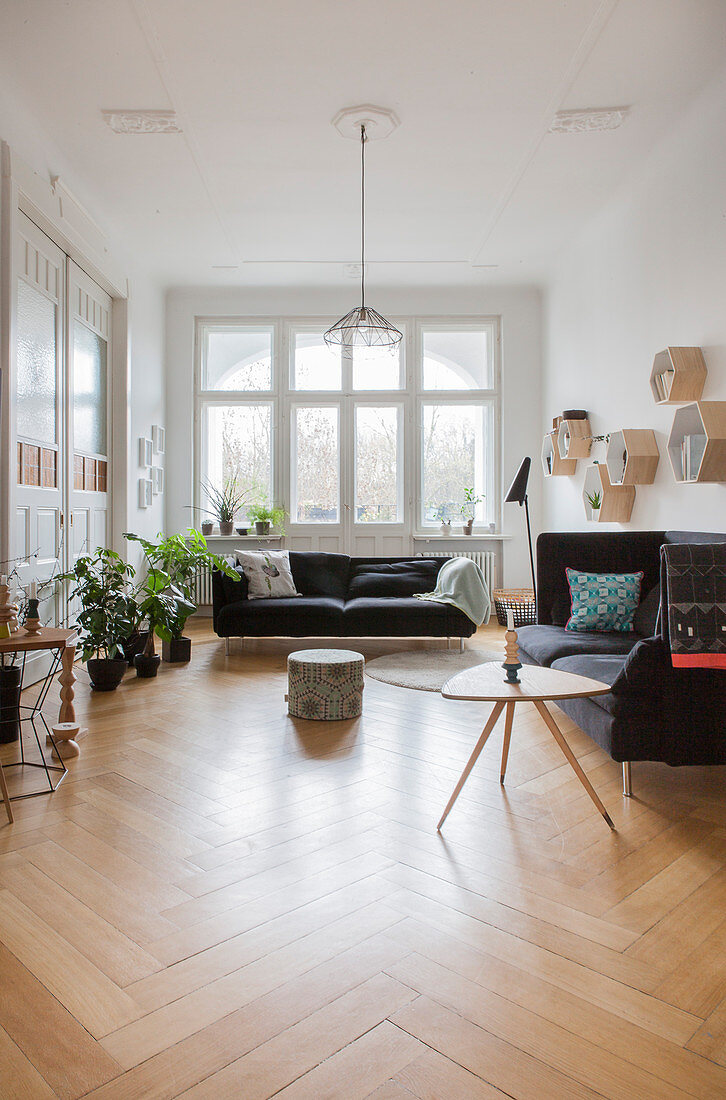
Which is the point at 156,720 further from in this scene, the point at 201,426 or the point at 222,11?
the point at 201,426

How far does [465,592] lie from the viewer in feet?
18.5

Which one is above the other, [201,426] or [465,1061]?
[201,426]

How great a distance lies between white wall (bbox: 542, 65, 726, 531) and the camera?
163 inches

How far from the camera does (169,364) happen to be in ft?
25.2

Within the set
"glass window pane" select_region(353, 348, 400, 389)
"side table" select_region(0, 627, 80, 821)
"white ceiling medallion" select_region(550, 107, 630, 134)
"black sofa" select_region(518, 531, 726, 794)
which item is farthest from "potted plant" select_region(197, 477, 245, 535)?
"black sofa" select_region(518, 531, 726, 794)

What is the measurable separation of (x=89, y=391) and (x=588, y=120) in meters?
3.87

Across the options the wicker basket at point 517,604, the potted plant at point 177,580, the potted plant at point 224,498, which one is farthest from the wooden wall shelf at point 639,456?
the potted plant at point 224,498

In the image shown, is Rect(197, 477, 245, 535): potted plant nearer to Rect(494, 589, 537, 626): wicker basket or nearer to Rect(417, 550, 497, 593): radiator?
Rect(417, 550, 497, 593): radiator

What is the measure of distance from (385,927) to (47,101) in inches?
183

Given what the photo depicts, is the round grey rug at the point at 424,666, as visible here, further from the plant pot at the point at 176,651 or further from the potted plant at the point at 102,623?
the potted plant at the point at 102,623

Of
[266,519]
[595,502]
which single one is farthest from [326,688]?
[266,519]

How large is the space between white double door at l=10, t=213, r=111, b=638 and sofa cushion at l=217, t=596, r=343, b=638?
3.72 feet

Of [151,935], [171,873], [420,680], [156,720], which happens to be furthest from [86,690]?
[151,935]

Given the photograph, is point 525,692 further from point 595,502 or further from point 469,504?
point 469,504
